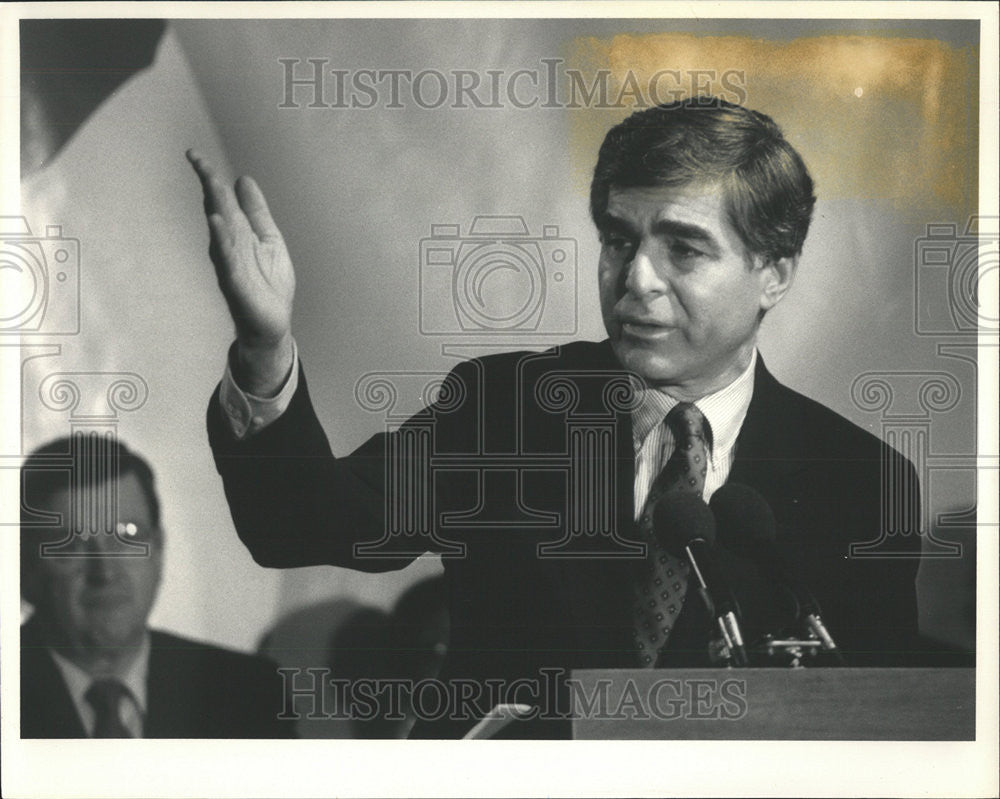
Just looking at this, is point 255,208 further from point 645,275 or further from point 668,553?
point 668,553

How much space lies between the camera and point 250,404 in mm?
2953

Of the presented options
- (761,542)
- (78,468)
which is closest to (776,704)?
(761,542)

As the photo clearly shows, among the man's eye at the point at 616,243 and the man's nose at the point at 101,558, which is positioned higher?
the man's eye at the point at 616,243

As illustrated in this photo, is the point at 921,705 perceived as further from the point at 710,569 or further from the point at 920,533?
the point at 710,569

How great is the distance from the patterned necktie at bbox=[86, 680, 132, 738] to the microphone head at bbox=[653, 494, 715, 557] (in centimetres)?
155

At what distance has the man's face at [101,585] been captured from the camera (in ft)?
9.77

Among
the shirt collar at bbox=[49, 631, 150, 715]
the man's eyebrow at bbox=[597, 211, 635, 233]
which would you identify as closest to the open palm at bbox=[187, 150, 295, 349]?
the man's eyebrow at bbox=[597, 211, 635, 233]

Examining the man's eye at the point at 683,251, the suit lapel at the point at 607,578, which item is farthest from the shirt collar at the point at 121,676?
the man's eye at the point at 683,251

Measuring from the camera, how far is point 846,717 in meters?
2.93

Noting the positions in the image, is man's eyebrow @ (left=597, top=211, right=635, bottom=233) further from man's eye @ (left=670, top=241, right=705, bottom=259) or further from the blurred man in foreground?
the blurred man in foreground

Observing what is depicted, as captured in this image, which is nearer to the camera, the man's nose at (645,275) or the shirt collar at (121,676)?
the man's nose at (645,275)

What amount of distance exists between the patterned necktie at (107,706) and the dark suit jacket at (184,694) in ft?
0.18

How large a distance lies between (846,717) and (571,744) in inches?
29.5

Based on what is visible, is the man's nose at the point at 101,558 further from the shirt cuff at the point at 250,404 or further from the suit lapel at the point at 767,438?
the suit lapel at the point at 767,438
